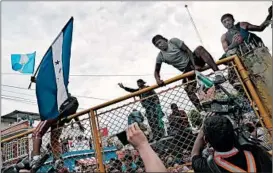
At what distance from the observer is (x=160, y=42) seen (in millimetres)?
4766

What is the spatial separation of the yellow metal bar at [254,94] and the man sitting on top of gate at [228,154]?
2.63ft

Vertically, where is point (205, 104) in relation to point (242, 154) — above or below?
above

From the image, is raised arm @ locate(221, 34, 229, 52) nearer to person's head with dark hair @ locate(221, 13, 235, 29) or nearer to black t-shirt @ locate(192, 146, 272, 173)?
person's head with dark hair @ locate(221, 13, 235, 29)

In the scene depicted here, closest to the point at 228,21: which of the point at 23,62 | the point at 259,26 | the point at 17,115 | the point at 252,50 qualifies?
the point at 259,26

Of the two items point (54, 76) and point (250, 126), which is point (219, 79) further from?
point (54, 76)

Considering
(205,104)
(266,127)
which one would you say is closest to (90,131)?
(205,104)

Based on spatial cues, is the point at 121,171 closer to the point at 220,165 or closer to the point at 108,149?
the point at 108,149

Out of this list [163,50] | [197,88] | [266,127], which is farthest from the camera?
[163,50]

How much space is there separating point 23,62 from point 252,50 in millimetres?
4389

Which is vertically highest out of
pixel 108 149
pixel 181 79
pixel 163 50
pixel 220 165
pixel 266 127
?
pixel 163 50

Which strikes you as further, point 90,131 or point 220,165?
point 90,131

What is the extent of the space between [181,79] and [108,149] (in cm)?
126

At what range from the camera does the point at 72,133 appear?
383 cm

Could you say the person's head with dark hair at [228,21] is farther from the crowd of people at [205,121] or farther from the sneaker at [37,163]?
the sneaker at [37,163]
